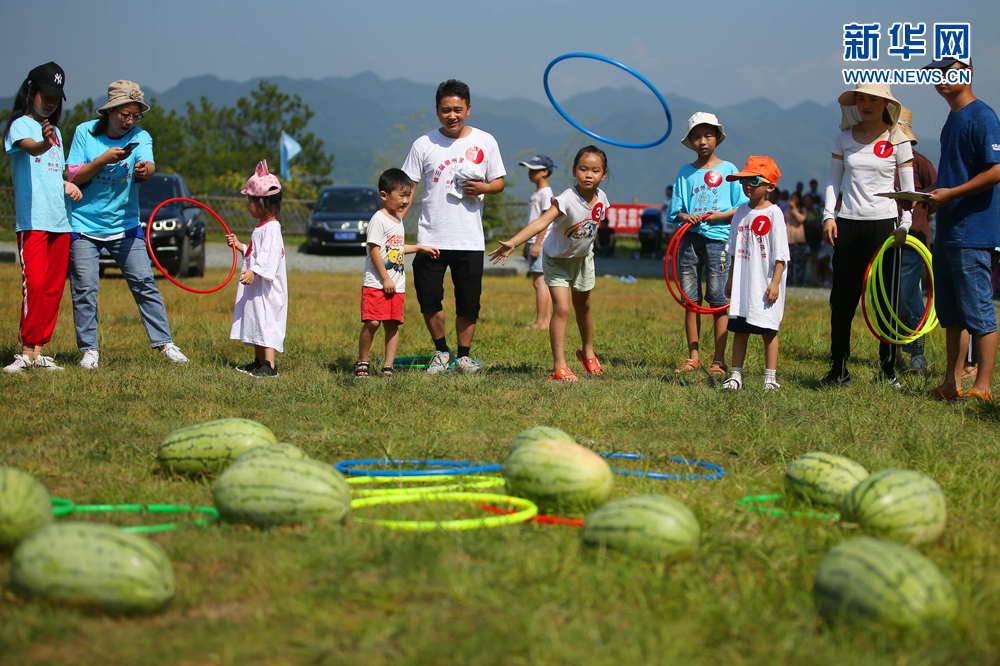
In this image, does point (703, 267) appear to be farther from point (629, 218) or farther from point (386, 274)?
point (629, 218)

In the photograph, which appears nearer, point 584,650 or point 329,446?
point 584,650

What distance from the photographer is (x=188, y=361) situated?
6809 mm

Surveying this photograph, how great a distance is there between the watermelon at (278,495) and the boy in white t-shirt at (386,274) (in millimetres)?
3338

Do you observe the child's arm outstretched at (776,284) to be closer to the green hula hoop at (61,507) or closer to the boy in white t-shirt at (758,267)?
the boy in white t-shirt at (758,267)

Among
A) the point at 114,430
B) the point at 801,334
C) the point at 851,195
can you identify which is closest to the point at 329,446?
the point at 114,430

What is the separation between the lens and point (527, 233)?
6.37 meters

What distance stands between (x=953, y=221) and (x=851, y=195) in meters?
0.77

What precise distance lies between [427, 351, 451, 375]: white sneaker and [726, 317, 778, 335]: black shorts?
88.0 inches

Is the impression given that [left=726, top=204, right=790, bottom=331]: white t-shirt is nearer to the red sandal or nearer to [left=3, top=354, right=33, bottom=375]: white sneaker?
the red sandal

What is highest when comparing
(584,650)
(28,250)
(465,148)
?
(465,148)

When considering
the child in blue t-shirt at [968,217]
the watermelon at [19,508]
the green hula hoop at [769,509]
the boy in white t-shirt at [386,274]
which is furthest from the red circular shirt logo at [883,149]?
the watermelon at [19,508]

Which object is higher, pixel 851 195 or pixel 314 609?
pixel 851 195

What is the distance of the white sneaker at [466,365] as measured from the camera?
6.75 m

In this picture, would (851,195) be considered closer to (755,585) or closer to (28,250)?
(755,585)
